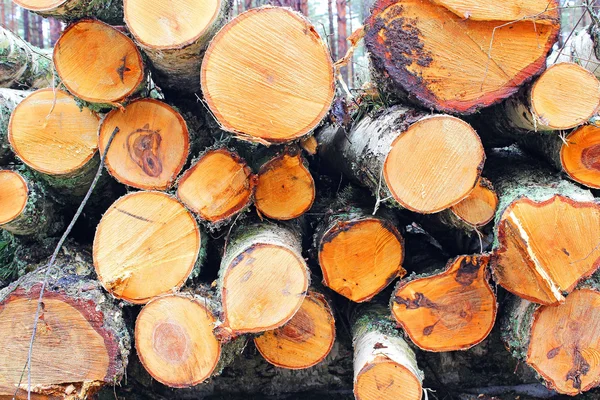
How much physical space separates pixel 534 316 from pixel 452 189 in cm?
71

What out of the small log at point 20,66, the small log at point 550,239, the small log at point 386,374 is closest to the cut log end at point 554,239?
the small log at point 550,239

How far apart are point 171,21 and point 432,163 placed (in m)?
1.13

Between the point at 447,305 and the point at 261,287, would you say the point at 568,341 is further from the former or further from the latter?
the point at 261,287

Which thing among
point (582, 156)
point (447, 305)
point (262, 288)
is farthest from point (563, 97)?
point (262, 288)

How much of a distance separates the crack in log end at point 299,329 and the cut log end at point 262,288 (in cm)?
31

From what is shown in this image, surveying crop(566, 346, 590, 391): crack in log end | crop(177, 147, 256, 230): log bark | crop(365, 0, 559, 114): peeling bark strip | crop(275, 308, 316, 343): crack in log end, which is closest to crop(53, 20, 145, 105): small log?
crop(177, 147, 256, 230): log bark

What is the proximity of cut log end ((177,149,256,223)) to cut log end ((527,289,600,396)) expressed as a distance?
1.42 m

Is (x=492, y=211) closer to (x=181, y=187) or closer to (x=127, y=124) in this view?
(x=181, y=187)

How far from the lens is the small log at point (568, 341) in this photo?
6.63ft

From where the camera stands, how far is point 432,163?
1.82m

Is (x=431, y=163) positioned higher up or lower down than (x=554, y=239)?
higher up

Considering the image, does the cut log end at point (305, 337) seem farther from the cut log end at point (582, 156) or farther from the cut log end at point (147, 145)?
the cut log end at point (582, 156)

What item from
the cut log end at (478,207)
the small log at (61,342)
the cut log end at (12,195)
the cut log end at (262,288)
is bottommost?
the small log at (61,342)

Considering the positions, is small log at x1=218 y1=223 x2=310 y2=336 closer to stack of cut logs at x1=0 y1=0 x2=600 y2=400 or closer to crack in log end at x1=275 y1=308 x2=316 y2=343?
stack of cut logs at x1=0 y1=0 x2=600 y2=400
